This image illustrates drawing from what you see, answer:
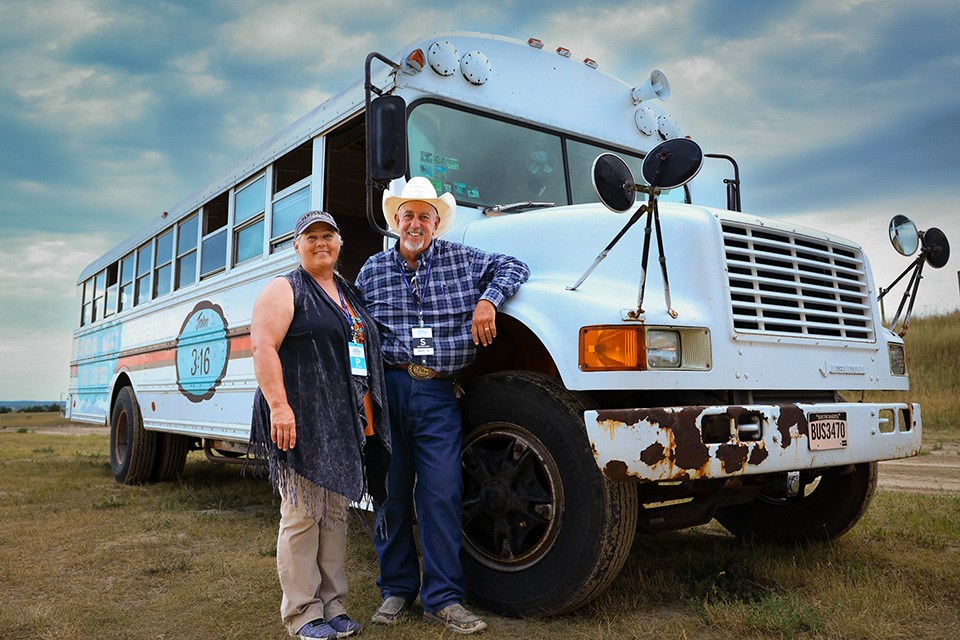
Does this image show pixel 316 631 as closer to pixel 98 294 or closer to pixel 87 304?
pixel 98 294

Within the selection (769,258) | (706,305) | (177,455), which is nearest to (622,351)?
(706,305)

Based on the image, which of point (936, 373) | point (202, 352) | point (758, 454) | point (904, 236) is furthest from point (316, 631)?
point (936, 373)

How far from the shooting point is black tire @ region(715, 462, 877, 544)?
156 inches

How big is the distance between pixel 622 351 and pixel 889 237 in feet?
6.94

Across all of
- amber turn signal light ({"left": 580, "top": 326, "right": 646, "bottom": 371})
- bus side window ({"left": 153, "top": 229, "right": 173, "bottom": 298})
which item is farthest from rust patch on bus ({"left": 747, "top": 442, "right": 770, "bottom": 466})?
bus side window ({"left": 153, "top": 229, "right": 173, "bottom": 298})

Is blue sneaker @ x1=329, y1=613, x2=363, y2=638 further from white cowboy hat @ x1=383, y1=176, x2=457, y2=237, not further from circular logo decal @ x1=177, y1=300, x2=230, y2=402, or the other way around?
circular logo decal @ x1=177, y1=300, x2=230, y2=402

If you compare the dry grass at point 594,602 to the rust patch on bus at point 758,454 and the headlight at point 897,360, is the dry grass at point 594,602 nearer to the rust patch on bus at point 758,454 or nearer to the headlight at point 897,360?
the rust patch on bus at point 758,454

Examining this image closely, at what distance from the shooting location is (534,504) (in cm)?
306

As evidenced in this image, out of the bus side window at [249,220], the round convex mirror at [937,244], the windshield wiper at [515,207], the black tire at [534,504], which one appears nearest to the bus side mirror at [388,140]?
the windshield wiper at [515,207]

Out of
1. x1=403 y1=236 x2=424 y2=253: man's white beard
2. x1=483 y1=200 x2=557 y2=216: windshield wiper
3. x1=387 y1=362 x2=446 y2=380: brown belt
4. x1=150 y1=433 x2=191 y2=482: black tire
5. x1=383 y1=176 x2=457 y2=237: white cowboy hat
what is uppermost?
x1=483 y1=200 x2=557 y2=216: windshield wiper

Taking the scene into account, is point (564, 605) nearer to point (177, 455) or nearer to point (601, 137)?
point (601, 137)

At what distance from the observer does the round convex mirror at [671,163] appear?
268cm

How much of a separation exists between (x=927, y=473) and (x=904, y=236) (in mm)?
4394

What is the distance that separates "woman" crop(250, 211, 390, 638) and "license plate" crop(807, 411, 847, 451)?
1.80 m
